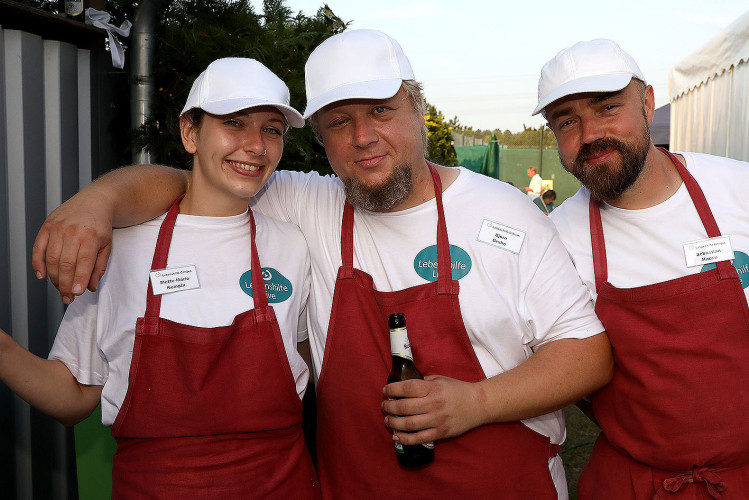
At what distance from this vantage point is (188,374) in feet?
6.03

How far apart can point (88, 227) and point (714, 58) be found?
5.48 meters

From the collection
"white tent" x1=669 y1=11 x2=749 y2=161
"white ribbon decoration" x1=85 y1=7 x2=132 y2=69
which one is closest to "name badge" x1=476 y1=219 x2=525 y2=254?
"white ribbon decoration" x1=85 y1=7 x2=132 y2=69

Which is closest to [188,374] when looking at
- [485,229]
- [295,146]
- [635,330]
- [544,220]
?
[485,229]

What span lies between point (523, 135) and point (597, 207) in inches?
1044

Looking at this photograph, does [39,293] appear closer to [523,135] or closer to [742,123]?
[742,123]

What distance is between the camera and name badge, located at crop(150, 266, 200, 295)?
187 cm

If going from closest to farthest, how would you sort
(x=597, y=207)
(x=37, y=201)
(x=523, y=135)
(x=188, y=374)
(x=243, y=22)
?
(x=188, y=374)
(x=597, y=207)
(x=37, y=201)
(x=243, y=22)
(x=523, y=135)

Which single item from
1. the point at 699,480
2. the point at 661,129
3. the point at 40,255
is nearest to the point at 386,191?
the point at 40,255

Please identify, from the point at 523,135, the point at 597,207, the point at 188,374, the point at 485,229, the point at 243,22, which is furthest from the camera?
the point at 523,135

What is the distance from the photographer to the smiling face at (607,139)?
6.83 feet

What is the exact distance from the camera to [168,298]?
1.88 m

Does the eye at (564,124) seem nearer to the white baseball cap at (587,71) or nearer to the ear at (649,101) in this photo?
the white baseball cap at (587,71)

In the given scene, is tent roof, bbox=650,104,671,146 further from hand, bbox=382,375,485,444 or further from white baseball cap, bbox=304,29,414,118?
hand, bbox=382,375,485,444

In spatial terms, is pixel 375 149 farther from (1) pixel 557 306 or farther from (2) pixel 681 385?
(2) pixel 681 385
